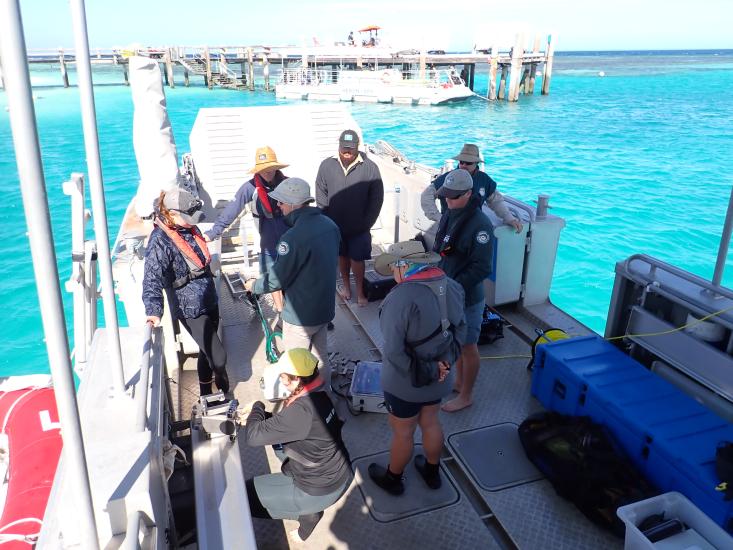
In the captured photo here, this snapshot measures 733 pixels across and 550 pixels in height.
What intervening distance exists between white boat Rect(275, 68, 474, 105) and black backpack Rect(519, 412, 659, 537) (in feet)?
125

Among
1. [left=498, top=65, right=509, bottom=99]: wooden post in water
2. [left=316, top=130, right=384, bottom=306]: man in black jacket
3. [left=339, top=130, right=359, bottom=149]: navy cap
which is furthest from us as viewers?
[left=498, top=65, right=509, bottom=99]: wooden post in water

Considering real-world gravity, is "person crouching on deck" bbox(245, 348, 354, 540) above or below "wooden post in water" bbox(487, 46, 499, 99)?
below

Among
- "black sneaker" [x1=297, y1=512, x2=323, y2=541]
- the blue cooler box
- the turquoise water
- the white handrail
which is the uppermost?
the white handrail

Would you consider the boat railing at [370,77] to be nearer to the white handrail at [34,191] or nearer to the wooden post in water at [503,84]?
the wooden post in water at [503,84]

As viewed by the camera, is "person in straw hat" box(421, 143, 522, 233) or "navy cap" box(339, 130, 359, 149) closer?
"person in straw hat" box(421, 143, 522, 233)

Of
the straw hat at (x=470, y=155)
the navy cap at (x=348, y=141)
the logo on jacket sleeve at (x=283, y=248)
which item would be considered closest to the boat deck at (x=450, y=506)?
the logo on jacket sleeve at (x=283, y=248)

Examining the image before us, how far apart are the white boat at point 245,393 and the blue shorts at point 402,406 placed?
59 cm

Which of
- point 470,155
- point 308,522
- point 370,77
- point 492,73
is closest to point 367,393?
point 308,522

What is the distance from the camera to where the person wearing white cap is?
10.5 ft

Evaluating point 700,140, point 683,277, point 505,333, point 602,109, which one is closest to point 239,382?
point 505,333

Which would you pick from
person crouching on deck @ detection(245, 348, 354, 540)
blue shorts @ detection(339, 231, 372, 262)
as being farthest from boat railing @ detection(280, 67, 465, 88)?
person crouching on deck @ detection(245, 348, 354, 540)

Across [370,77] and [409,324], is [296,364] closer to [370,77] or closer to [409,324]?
[409,324]

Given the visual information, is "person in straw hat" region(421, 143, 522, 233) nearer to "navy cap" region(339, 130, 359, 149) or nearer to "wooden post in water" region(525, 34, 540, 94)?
"navy cap" region(339, 130, 359, 149)

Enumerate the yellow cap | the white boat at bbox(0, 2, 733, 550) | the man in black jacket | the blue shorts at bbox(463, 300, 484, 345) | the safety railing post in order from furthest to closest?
the man in black jacket < the blue shorts at bbox(463, 300, 484, 345) < the yellow cap < the safety railing post < the white boat at bbox(0, 2, 733, 550)
